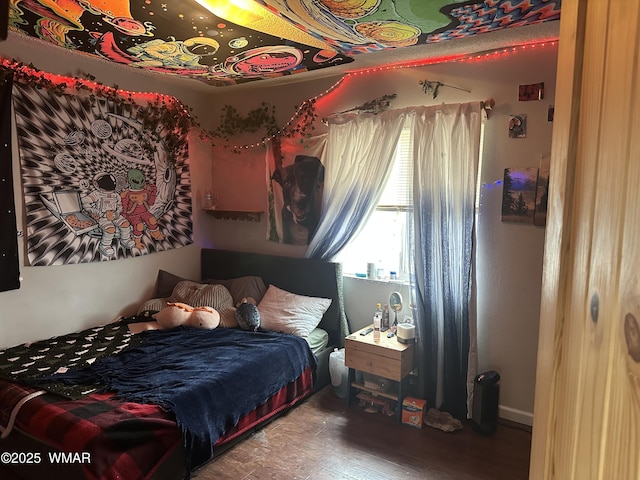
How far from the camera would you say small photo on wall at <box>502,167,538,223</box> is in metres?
2.86

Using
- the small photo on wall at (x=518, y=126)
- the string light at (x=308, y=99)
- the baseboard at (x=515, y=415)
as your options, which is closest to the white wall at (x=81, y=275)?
the string light at (x=308, y=99)

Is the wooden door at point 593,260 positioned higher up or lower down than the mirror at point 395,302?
higher up

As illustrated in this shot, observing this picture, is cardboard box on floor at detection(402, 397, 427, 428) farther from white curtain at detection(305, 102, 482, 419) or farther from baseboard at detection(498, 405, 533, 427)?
baseboard at detection(498, 405, 533, 427)

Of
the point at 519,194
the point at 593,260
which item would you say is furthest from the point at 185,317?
the point at 593,260

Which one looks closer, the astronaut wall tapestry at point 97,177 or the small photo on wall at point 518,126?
the small photo on wall at point 518,126

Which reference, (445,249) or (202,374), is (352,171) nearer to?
(445,249)

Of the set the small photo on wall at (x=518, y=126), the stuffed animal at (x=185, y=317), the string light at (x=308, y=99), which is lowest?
the stuffed animal at (x=185, y=317)

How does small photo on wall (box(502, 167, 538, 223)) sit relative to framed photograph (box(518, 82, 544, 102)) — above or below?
below

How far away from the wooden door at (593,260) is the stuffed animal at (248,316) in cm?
291

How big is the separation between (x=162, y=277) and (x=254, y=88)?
6.50 ft

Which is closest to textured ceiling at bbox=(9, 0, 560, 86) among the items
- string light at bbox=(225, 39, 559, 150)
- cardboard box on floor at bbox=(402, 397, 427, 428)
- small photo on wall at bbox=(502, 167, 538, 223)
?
string light at bbox=(225, 39, 559, 150)

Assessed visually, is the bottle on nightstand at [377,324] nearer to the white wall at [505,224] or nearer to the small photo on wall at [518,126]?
the white wall at [505,224]

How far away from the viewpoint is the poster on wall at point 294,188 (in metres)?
3.82

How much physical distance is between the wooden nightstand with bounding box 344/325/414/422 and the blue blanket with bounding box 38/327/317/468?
38cm
